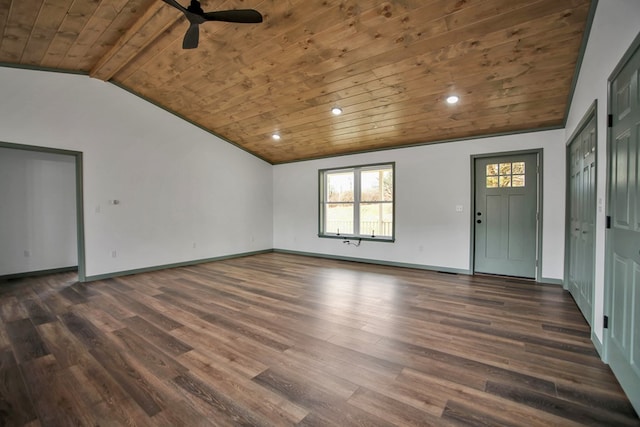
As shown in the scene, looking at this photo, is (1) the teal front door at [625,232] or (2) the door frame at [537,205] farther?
(2) the door frame at [537,205]

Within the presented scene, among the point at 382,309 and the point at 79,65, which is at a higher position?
the point at 79,65

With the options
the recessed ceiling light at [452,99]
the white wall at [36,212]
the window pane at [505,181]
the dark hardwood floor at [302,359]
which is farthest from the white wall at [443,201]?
the white wall at [36,212]

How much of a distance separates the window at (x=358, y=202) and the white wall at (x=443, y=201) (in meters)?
0.21

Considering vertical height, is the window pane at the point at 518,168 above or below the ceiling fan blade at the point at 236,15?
below

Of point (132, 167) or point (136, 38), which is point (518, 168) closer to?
point (136, 38)

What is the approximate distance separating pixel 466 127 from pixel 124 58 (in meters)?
5.34

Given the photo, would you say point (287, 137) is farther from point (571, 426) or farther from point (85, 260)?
point (571, 426)

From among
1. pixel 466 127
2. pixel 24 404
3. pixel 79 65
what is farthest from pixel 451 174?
pixel 79 65

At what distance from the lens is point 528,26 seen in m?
2.72

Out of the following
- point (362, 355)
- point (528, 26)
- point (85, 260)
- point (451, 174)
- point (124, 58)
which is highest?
point (124, 58)

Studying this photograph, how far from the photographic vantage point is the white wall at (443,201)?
443 cm

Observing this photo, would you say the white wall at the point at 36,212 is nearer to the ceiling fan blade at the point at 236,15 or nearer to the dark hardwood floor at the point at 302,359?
the dark hardwood floor at the point at 302,359

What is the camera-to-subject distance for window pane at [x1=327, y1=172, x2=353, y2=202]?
6.80 m

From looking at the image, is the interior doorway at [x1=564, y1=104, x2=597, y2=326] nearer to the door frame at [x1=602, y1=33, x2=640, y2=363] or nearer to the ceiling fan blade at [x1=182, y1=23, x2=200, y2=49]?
the door frame at [x1=602, y1=33, x2=640, y2=363]
